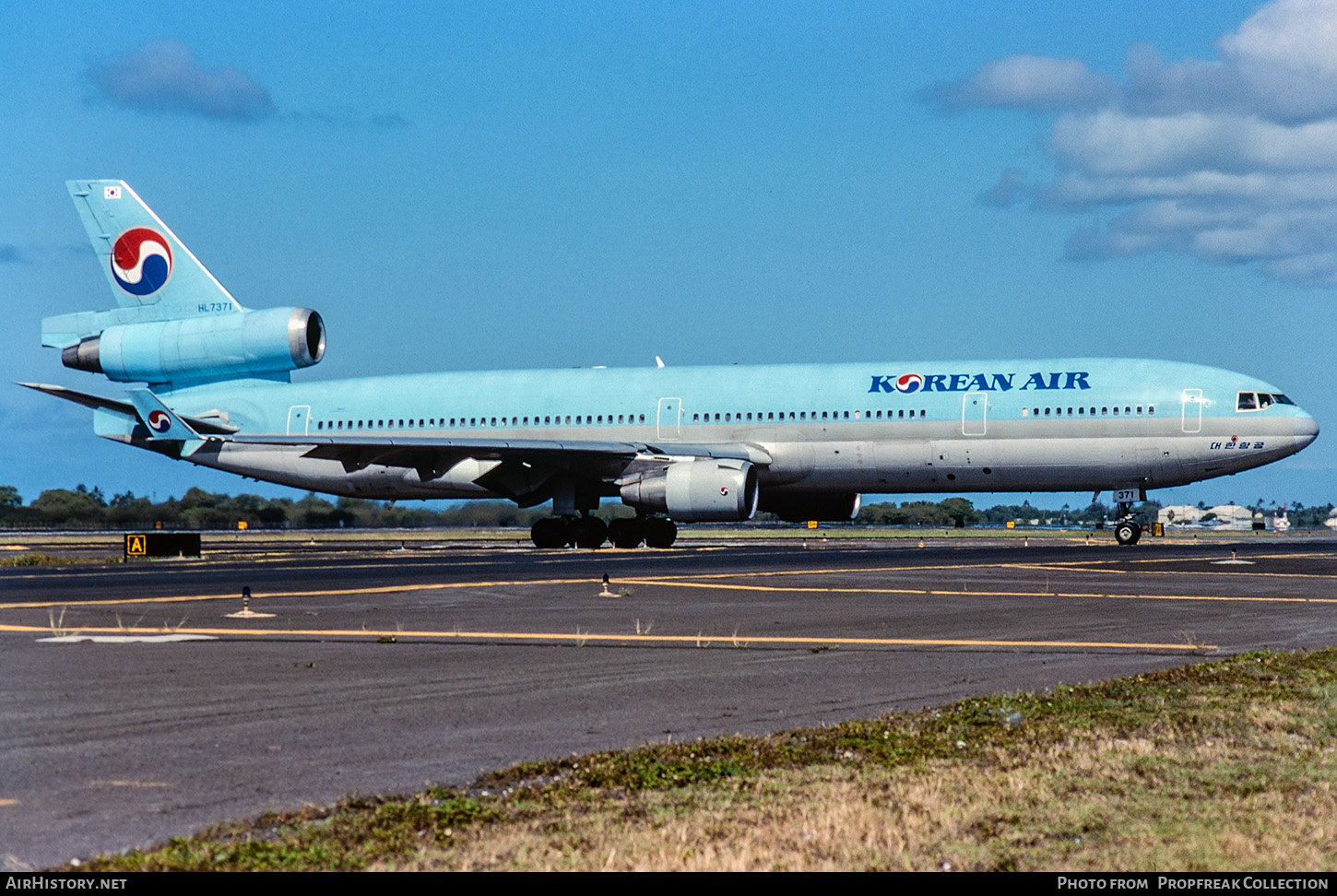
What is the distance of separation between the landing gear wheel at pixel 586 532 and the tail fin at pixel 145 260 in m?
14.3

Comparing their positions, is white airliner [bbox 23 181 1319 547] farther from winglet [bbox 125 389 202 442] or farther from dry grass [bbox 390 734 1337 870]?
dry grass [bbox 390 734 1337 870]

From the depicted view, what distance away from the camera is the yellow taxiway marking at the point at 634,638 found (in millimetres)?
14219

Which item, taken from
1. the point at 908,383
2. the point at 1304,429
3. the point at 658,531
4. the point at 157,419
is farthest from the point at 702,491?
the point at 157,419

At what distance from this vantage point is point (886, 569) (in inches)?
1067

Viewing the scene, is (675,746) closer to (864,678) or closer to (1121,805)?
(1121,805)

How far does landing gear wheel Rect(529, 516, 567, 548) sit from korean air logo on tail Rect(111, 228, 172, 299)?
15.6 m

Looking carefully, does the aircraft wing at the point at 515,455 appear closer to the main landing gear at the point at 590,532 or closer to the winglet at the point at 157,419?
the main landing gear at the point at 590,532

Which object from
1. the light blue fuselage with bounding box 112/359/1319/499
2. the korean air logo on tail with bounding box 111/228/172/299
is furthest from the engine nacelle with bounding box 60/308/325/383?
the light blue fuselage with bounding box 112/359/1319/499

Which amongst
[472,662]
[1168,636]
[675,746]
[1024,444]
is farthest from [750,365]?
[675,746]

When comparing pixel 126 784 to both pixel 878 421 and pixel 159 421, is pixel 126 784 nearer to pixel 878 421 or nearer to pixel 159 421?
pixel 878 421

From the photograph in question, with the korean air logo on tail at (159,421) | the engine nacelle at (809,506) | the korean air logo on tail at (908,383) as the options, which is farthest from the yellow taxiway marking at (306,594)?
the korean air logo on tail at (159,421)

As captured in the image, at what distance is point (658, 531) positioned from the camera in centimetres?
3975

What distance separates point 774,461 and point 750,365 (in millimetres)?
3813

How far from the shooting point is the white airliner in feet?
120
